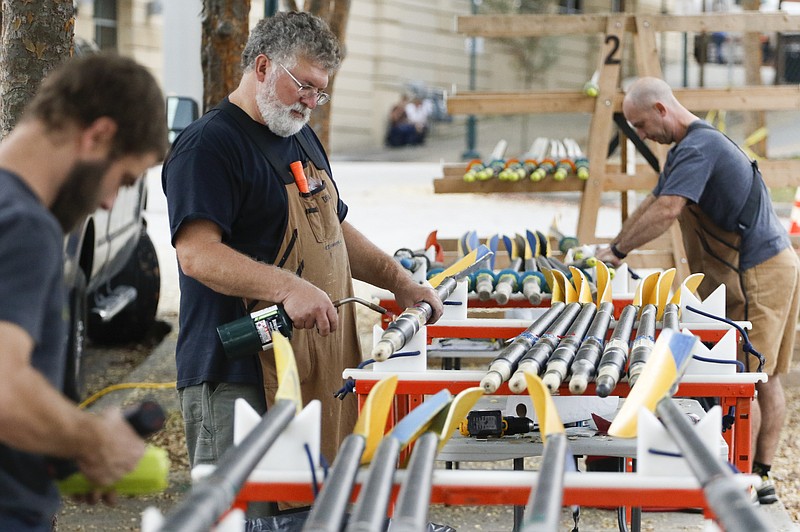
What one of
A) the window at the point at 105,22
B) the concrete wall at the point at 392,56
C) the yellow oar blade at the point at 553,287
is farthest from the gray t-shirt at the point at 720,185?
the window at the point at 105,22

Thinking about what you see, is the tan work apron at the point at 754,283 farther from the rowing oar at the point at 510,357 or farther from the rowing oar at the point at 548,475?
the rowing oar at the point at 548,475

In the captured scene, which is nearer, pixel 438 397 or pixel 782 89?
pixel 438 397

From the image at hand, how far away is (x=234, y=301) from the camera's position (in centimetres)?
394

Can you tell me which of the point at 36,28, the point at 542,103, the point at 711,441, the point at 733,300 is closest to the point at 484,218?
the point at 542,103

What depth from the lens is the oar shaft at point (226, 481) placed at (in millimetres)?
1939

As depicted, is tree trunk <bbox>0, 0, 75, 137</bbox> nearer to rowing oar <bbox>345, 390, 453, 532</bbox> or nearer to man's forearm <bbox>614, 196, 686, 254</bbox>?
rowing oar <bbox>345, 390, 453, 532</bbox>

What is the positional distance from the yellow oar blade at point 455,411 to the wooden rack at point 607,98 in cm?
524

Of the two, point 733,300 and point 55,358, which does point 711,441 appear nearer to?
point 55,358

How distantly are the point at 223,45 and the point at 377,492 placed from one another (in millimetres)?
5486

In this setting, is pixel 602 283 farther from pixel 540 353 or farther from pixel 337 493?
pixel 337 493

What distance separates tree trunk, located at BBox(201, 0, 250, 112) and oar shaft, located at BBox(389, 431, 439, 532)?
5.01 m

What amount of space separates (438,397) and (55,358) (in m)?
1.10

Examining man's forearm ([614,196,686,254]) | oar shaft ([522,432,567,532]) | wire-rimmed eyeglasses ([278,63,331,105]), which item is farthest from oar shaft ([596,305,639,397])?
man's forearm ([614,196,686,254])

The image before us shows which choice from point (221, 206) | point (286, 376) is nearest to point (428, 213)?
point (221, 206)
